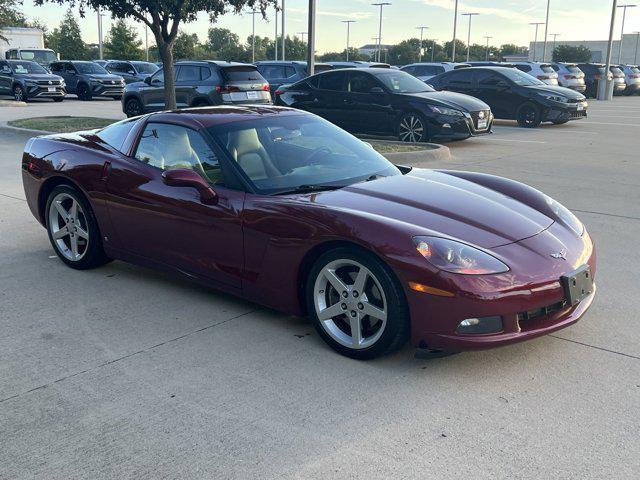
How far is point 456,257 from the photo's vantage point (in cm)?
361

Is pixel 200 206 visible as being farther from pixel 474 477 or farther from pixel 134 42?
pixel 134 42

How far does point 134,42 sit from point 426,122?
5244 cm

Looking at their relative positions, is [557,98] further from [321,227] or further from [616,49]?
[616,49]

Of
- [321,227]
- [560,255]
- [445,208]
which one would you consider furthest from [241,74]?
[560,255]

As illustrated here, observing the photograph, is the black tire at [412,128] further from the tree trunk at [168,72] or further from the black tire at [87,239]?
the black tire at [87,239]

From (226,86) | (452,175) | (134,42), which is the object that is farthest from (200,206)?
(134,42)

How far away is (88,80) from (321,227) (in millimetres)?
26287

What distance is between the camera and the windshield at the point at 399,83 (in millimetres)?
13953

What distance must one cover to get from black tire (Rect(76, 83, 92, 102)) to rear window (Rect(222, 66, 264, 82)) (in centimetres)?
1339

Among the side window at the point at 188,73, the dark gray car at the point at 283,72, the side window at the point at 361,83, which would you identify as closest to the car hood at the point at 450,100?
the side window at the point at 361,83

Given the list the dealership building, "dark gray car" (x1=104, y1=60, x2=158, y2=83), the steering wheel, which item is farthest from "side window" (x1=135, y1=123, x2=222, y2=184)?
the dealership building

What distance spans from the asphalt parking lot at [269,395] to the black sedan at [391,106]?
8.51 metres

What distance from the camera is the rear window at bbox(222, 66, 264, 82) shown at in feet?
53.6

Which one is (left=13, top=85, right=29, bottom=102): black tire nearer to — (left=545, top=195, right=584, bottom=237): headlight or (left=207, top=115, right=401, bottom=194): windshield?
(left=207, top=115, right=401, bottom=194): windshield
